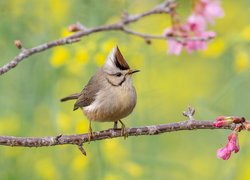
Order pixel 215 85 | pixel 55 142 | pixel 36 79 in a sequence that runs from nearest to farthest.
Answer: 1. pixel 55 142
2. pixel 36 79
3. pixel 215 85

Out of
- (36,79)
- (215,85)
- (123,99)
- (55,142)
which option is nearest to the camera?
(55,142)

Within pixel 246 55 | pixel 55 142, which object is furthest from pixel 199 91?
pixel 55 142

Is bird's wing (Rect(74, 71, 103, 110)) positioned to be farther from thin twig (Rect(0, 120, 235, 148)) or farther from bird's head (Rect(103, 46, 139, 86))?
thin twig (Rect(0, 120, 235, 148))

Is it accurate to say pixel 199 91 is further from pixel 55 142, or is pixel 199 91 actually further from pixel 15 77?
pixel 55 142

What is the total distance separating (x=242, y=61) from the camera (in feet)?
23.1

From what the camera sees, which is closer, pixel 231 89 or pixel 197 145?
pixel 231 89

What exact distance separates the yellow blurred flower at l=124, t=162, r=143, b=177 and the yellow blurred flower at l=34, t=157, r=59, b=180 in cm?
54

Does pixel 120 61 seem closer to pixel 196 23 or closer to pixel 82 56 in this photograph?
pixel 196 23

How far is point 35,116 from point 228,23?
14.8 ft

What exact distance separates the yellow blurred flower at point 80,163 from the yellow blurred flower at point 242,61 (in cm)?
140

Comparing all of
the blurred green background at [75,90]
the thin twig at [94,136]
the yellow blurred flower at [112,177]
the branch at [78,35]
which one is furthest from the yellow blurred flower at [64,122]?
the thin twig at [94,136]

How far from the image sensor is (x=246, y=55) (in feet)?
23.2

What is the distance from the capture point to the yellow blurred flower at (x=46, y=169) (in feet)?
22.5

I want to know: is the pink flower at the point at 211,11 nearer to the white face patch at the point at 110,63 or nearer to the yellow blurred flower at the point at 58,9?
the white face patch at the point at 110,63
